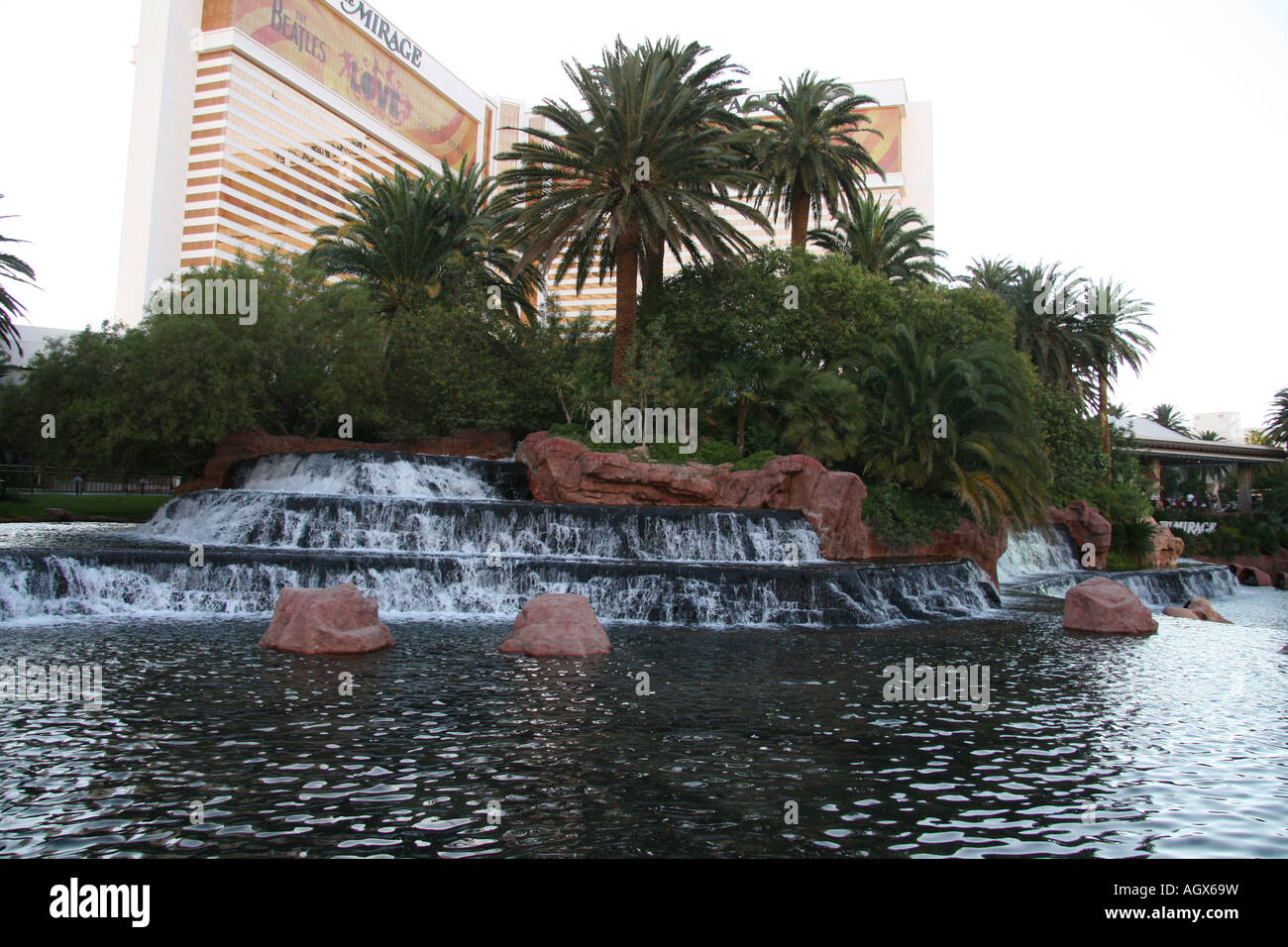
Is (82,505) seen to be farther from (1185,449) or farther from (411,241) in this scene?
(1185,449)

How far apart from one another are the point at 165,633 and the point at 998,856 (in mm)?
11904

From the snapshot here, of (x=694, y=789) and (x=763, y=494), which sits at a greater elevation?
(x=763, y=494)

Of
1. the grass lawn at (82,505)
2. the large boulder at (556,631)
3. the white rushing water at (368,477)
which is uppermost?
the white rushing water at (368,477)

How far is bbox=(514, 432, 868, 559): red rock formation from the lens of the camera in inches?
960

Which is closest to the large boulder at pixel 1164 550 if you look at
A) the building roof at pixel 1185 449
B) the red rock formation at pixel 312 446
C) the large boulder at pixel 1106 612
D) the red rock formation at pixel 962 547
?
the red rock formation at pixel 962 547

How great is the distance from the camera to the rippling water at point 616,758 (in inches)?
217

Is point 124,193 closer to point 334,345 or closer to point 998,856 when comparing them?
point 334,345

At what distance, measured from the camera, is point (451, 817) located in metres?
5.73

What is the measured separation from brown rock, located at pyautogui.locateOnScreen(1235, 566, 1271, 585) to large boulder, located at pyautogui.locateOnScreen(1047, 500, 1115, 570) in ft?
29.9

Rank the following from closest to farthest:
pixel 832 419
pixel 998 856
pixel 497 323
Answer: pixel 998 856
pixel 832 419
pixel 497 323

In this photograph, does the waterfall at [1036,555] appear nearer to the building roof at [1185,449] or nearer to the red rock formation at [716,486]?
the red rock formation at [716,486]

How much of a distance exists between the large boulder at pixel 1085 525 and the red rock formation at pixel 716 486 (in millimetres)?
15359

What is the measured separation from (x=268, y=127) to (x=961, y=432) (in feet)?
364
